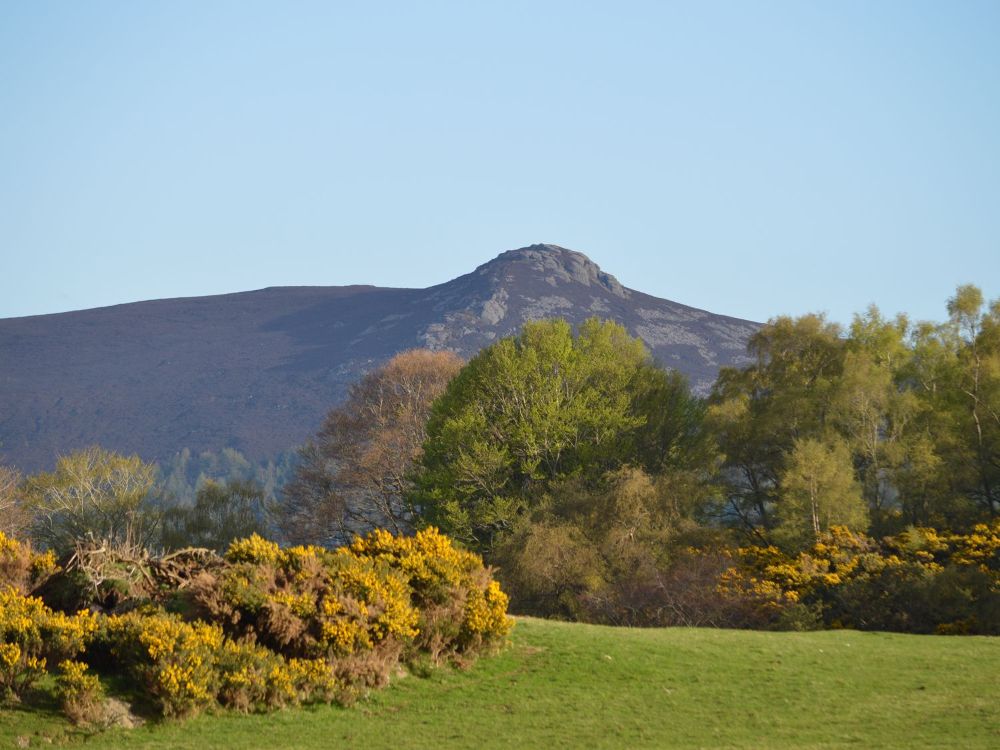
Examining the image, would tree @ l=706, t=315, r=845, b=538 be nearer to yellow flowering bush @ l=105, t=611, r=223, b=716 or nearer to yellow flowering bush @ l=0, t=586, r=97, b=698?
yellow flowering bush @ l=105, t=611, r=223, b=716

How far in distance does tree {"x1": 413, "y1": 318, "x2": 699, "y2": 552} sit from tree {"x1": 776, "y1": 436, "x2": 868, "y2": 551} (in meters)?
8.92

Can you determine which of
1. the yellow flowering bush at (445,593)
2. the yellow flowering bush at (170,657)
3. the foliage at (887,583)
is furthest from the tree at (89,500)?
the yellow flowering bush at (170,657)

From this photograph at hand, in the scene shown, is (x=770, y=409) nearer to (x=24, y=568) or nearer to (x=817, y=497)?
(x=817, y=497)

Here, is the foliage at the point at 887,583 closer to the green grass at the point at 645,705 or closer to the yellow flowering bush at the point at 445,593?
the green grass at the point at 645,705

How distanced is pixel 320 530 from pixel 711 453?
24.7 m

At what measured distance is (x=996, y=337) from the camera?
160 ft

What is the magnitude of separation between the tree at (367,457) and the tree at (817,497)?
82.3 ft

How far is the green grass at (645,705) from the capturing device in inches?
653

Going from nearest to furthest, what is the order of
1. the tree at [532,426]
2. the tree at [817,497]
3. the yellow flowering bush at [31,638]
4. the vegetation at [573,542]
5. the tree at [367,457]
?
the yellow flowering bush at [31,638], the vegetation at [573,542], the tree at [817,497], the tree at [532,426], the tree at [367,457]

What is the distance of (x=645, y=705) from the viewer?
18750mm

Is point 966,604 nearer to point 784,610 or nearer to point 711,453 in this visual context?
point 784,610

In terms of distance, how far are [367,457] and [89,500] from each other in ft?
54.6

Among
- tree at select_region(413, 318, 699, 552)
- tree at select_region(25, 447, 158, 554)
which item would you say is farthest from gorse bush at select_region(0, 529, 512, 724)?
tree at select_region(25, 447, 158, 554)

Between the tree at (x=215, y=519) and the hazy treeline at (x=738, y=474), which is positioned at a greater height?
the hazy treeline at (x=738, y=474)
